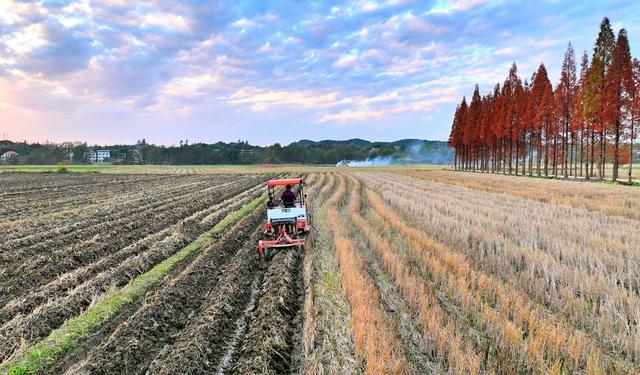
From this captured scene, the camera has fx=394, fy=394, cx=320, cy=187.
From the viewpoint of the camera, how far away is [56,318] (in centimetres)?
699

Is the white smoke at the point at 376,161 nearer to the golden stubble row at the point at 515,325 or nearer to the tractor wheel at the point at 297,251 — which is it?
the tractor wheel at the point at 297,251

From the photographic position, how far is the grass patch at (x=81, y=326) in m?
5.41

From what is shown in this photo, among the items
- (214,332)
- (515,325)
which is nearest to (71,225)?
(214,332)

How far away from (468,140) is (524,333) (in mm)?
69958

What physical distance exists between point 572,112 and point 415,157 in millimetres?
104090

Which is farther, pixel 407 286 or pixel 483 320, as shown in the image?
pixel 407 286

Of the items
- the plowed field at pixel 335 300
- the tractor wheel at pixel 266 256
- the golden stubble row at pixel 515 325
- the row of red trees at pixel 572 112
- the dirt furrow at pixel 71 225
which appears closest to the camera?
the golden stubble row at pixel 515 325

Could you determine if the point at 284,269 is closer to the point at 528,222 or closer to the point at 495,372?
the point at 495,372

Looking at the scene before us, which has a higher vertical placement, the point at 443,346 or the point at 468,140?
the point at 468,140

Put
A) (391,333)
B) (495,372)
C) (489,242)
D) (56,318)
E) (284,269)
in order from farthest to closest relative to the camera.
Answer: (489,242)
(284,269)
(56,318)
(391,333)
(495,372)

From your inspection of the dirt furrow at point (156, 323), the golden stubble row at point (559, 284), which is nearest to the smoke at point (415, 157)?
the golden stubble row at point (559, 284)

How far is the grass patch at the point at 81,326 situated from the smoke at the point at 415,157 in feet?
406

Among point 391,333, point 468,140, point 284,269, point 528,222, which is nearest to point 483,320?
point 391,333

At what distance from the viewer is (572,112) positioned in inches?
1708
